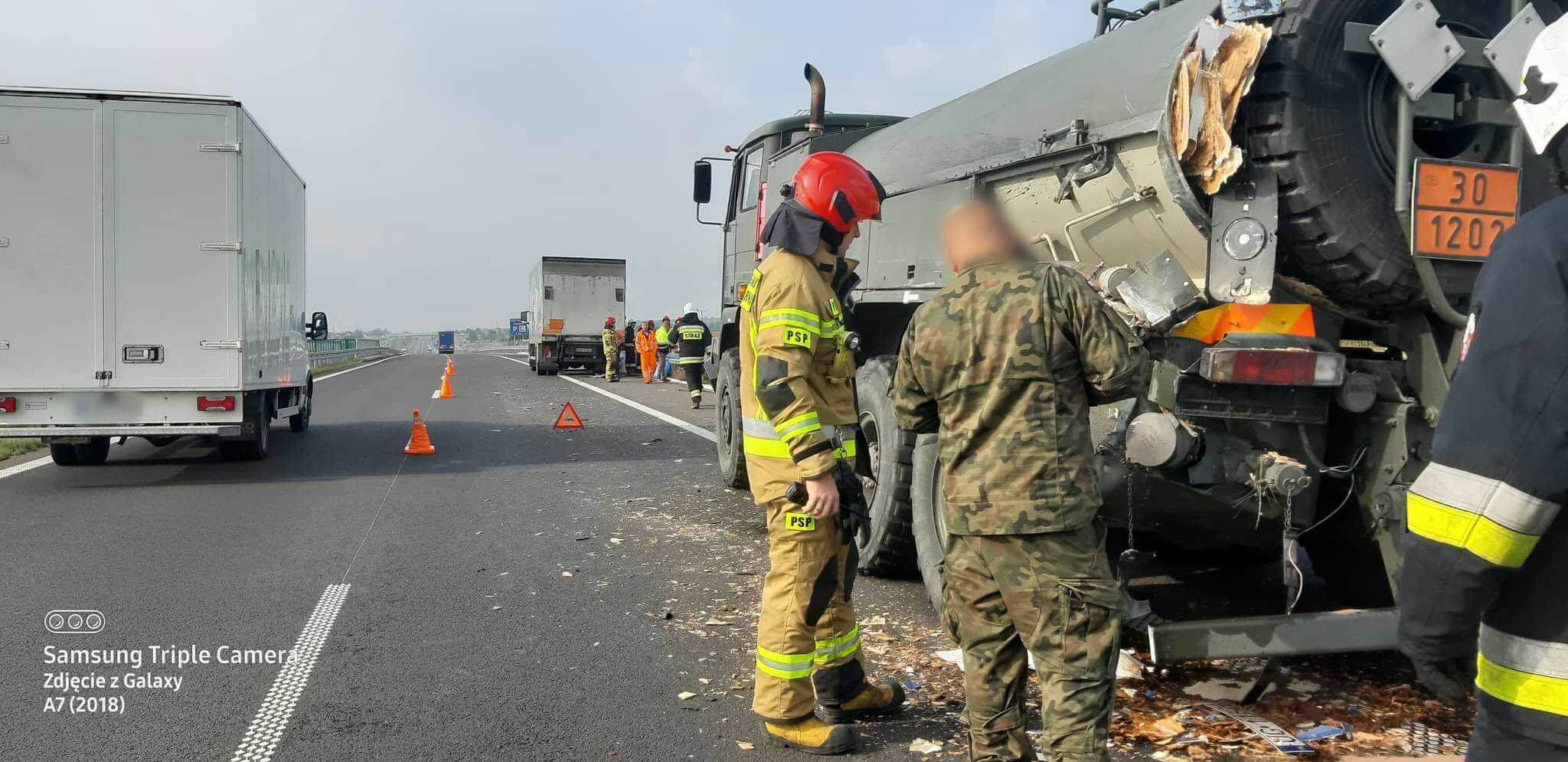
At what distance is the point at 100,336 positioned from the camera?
347 inches

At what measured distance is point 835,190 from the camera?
366 cm

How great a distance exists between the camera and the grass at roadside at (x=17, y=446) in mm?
11086

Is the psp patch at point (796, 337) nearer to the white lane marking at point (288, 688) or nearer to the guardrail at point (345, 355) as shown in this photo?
the white lane marking at point (288, 688)

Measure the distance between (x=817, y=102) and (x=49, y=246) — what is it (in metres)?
6.55

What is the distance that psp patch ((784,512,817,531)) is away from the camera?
11.6 feet

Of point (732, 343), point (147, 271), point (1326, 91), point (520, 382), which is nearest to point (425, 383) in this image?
point (520, 382)

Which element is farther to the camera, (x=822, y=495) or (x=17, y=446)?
(x=17, y=446)

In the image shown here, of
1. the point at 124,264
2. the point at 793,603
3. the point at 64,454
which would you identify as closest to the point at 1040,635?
the point at 793,603

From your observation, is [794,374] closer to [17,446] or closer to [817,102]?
[817,102]

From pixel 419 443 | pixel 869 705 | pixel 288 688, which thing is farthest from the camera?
pixel 419 443

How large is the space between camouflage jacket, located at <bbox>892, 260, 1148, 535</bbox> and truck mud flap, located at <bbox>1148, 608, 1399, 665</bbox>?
91 centimetres

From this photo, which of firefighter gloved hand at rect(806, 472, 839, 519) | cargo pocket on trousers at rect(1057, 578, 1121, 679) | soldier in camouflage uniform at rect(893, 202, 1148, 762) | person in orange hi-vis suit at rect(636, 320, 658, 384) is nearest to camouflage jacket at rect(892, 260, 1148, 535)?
soldier in camouflage uniform at rect(893, 202, 1148, 762)

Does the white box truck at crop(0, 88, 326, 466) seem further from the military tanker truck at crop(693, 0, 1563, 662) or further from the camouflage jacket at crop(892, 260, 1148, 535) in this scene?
the camouflage jacket at crop(892, 260, 1148, 535)

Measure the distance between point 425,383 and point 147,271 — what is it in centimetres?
1700
